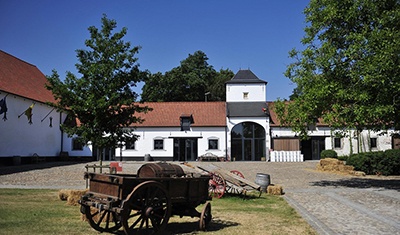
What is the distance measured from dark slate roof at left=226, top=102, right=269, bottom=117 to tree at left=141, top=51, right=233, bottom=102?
56.0 ft

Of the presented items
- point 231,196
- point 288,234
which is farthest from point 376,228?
point 231,196

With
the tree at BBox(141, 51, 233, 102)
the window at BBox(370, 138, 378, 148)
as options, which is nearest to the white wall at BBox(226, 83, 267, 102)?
the window at BBox(370, 138, 378, 148)

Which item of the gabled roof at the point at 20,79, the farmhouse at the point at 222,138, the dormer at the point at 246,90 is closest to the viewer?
the gabled roof at the point at 20,79

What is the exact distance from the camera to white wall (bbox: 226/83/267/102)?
149ft

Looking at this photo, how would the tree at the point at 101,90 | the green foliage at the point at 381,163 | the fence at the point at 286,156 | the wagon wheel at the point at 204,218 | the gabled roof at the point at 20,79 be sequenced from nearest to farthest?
the wagon wheel at the point at 204,218
the tree at the point at 101,90
the green foliage at the point at 381,163
the gabled roof at the point at 20,79
the fence at the point at 286,156

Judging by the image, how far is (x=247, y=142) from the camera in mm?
42844

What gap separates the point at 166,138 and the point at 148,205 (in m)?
35.5

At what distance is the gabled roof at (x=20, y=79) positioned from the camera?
32469 millimetres

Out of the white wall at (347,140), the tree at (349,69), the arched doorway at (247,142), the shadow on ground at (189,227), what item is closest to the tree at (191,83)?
the arched doorway at (247,142)

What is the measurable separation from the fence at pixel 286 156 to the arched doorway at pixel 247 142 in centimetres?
204

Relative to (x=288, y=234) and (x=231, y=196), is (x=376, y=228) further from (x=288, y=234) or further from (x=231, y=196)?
(x=231, y=196)

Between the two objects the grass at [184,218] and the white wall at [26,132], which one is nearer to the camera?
the grass at [184,218]

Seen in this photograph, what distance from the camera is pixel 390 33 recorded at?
48.9ft

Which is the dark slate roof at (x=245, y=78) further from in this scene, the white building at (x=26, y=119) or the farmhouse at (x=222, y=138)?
the white building at (x=26, y=119)
